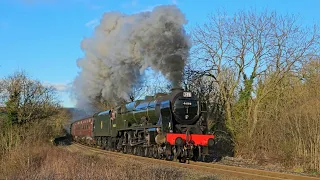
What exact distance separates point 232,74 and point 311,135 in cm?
860

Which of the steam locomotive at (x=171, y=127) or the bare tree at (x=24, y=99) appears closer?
the steam locomotive at (x=171, y=127)

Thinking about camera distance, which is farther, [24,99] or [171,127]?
[24,99]

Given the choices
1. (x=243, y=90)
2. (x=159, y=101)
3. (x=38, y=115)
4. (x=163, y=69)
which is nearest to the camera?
(x=159, y=101)

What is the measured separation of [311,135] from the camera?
1491cm

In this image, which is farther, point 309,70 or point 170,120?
point 309,70

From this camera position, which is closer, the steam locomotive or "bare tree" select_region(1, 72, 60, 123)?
the steam locomotive

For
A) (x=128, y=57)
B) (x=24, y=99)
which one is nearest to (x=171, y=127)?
(x=128, y=57)

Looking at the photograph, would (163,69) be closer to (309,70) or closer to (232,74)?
(232,74)

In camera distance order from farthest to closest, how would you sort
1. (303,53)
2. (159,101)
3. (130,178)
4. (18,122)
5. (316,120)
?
(18,122) → (303,53) → (159,101) → (316,120) → (130,178)

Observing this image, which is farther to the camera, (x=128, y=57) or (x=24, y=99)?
(x=24, y=99)

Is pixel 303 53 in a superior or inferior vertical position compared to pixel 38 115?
superior

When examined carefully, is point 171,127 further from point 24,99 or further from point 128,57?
point 24,99

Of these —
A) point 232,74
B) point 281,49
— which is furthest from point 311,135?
point 232,74

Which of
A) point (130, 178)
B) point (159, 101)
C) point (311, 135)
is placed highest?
point (159, 101)
